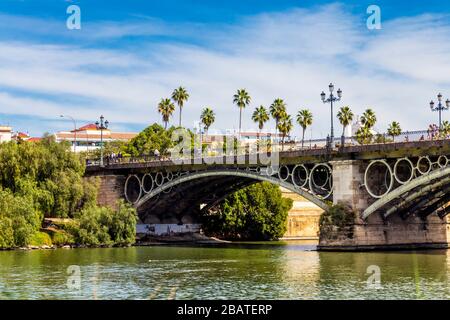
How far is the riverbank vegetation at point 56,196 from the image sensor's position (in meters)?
83.9

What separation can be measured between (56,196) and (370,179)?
3285cm

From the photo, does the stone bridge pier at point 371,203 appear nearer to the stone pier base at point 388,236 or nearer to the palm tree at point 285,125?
the stone pier base at point 388,236

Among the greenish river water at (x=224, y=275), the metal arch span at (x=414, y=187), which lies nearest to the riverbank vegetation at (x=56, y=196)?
the greenish river water at (x=224, y=275)

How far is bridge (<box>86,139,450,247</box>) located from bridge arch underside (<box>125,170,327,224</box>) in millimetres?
321

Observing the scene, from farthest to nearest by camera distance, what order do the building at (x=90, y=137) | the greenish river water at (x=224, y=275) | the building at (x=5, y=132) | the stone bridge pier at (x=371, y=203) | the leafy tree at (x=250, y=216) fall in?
the building at (x=90, y=137) < the building at (x=5, y=132) < the leafy tree at (x=250, y=216) < the stone bridge pier at (x=371, y=203) < the greenish river water at (x=224, y=275)

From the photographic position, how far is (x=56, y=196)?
86.6 metres

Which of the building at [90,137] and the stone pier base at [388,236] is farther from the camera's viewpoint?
the building at [90,137]

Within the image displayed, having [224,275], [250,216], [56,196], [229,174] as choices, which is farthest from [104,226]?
[224,275]

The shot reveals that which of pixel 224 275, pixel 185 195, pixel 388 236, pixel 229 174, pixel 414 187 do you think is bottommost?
pixel 224 275

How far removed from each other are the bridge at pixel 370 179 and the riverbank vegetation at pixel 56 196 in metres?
8.48

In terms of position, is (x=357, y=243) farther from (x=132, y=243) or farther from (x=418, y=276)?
(x=132, y=243)

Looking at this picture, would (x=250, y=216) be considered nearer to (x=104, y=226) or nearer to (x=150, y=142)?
(x=150, y=142)

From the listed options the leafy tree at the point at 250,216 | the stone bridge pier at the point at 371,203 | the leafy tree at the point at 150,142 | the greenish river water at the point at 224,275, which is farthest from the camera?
the leafy tree at the point at 150,142

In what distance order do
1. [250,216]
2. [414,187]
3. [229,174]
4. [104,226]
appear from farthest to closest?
[250,216] → [104,226] → [229,174] → [414,187]
